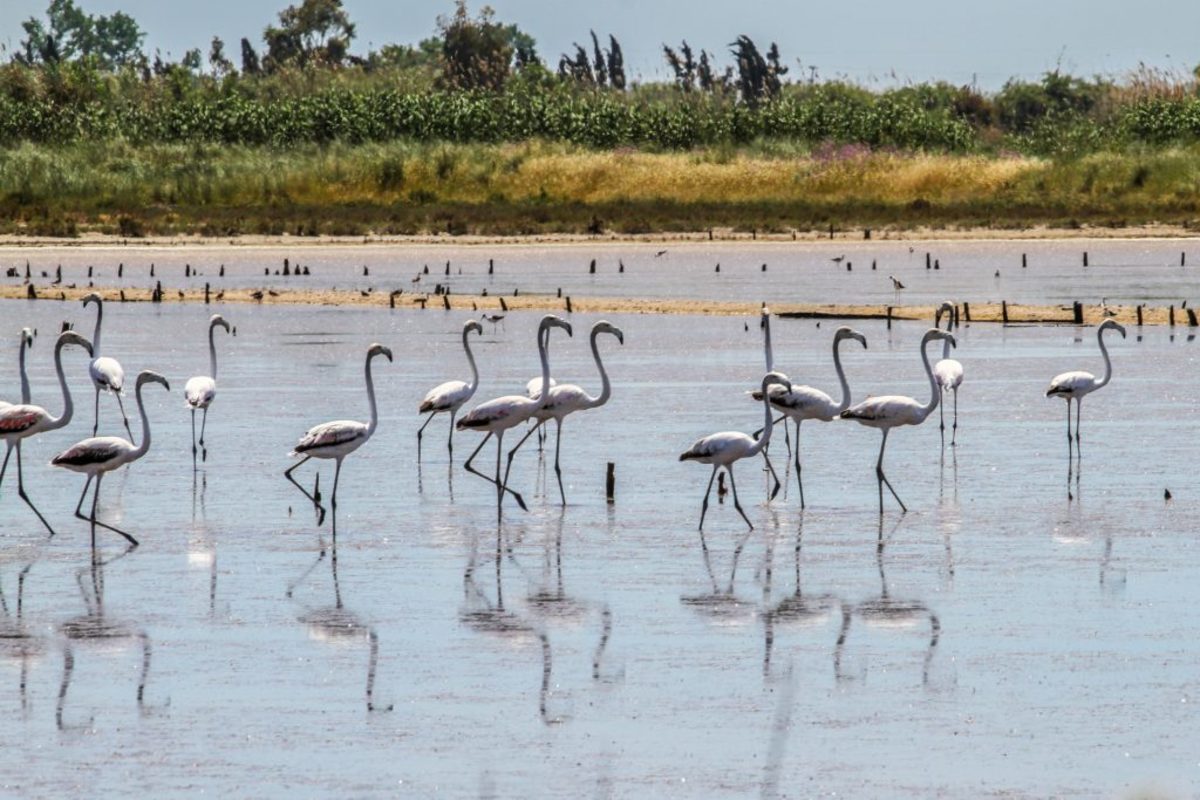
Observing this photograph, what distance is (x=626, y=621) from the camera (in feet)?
42.2

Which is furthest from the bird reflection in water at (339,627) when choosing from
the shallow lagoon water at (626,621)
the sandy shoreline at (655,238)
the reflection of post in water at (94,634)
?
the sandy shoreline at (655,238)

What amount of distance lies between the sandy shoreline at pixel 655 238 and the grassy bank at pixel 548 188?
3.71 ft

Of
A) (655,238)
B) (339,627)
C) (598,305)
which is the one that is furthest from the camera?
(655,238)

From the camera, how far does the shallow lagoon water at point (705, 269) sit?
148 ft

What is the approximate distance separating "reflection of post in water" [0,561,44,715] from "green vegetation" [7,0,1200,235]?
53647mm

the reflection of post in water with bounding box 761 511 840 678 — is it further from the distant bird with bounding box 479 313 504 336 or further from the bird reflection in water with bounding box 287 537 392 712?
the distant bird with bounding box 479 313 504 336

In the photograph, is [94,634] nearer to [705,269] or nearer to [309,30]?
[705,269]

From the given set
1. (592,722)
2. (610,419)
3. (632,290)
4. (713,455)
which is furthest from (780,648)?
(632,290)

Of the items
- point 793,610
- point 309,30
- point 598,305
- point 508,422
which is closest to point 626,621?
point 793,610

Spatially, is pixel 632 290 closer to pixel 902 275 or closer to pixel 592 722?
pixel 902 275

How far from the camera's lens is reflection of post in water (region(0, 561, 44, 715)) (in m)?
11.7

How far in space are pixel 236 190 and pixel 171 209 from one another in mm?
3277

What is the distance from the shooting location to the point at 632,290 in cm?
4612

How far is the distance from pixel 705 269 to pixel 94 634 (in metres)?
42.2
